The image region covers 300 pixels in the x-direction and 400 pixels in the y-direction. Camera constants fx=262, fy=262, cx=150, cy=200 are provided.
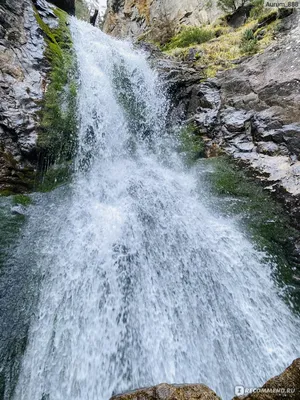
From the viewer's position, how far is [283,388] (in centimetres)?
244

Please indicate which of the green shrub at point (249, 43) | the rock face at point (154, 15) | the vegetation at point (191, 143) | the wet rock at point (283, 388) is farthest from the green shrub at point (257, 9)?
the wet rock at point (283, 388)

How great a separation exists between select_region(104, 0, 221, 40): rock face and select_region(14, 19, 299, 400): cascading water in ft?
48.8

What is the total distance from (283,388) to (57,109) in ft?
29.1

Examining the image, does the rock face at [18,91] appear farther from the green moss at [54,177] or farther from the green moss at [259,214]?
the green moss at [259,214]

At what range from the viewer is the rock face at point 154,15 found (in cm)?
1808

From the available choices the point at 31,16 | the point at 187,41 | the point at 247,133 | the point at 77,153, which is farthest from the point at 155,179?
the point at 187,41

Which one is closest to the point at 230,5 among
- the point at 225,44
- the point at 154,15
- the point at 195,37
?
the point at 195,37

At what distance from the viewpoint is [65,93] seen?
30.6ft

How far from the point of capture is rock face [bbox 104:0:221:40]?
1808 centimetres

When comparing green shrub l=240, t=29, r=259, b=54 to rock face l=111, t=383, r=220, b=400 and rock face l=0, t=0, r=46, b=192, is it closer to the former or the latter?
rock face l=0, t=0, r=46, b=192

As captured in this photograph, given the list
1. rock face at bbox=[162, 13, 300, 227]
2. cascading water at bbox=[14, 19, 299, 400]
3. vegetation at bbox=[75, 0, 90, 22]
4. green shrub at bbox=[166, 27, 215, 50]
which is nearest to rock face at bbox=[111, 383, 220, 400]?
cascading water at bbox=[14, 19, 299, 400]

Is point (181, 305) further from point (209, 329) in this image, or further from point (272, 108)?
point (272, 108)

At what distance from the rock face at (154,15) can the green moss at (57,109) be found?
10562 millimetres

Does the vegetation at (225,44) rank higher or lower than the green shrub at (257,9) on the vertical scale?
lower
